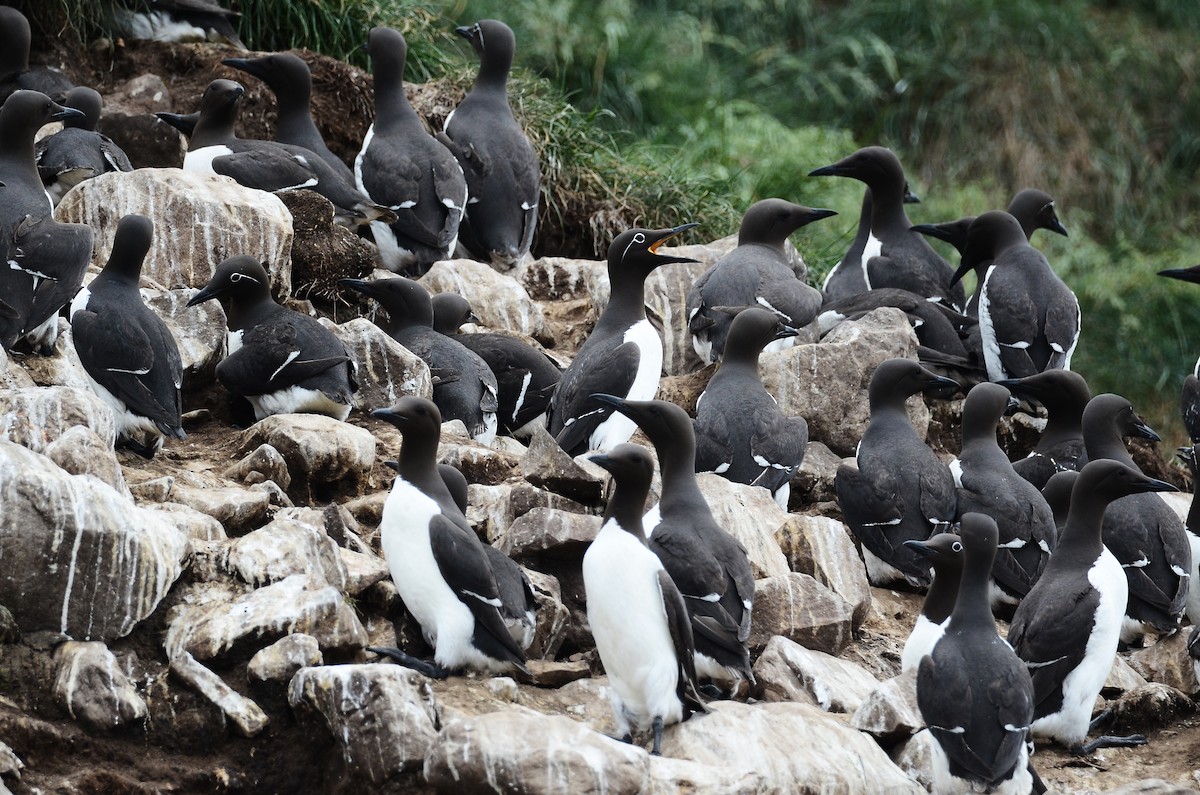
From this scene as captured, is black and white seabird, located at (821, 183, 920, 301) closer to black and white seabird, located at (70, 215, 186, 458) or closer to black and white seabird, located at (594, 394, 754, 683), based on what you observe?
black and white seabird, located at (594, 394, 754, 683)

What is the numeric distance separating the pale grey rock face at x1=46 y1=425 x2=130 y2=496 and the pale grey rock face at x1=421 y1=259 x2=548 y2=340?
4.49 meters

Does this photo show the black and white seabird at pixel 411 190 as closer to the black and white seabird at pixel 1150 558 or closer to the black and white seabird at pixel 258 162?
the black and white seabird at pixel 258 162

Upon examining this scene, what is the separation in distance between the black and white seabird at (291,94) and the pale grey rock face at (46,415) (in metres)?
4.31

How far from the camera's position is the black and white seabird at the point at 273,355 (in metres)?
7.95

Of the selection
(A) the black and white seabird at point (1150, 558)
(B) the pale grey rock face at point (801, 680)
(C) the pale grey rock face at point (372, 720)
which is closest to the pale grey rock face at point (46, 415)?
(C) the pale grey rock face at point (372, 720)

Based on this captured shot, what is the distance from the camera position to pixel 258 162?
989 cm

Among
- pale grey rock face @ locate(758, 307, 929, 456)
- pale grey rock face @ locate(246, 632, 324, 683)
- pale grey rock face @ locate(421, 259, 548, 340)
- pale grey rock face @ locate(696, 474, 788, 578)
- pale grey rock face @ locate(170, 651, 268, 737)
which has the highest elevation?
pale grey rock face @ locate(246, 632, 324, 683)

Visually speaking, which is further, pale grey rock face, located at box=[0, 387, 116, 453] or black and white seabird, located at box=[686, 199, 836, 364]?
black and white seabird, located at box=[686, 199, 836, 364]

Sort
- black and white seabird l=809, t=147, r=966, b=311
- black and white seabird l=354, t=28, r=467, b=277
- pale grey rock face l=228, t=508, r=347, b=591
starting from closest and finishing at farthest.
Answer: pale grey rock face l=228, t=508, r=347, b=591 < black and white seabird l=354, t=28, r=467, b=277 < black and white seabird l=809, t=147, r=966, b=311

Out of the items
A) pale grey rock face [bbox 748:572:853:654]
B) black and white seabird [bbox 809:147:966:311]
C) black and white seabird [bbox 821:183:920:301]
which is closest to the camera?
pale grey rock face [bbox 748:572:853:654]

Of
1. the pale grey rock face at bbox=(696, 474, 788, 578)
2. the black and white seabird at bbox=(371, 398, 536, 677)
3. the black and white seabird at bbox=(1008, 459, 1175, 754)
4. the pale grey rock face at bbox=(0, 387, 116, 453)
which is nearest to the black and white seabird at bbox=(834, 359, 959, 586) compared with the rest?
the pale grey rock face at bbox=(696, 474, 788, 578)

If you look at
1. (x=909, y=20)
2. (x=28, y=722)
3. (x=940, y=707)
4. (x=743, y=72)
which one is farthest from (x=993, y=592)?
(x=909, y=20)

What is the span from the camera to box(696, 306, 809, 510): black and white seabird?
8.27m

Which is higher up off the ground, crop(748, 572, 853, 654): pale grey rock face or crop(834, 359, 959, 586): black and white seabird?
crop(748, 572, 853, 654): pale grey rock face
